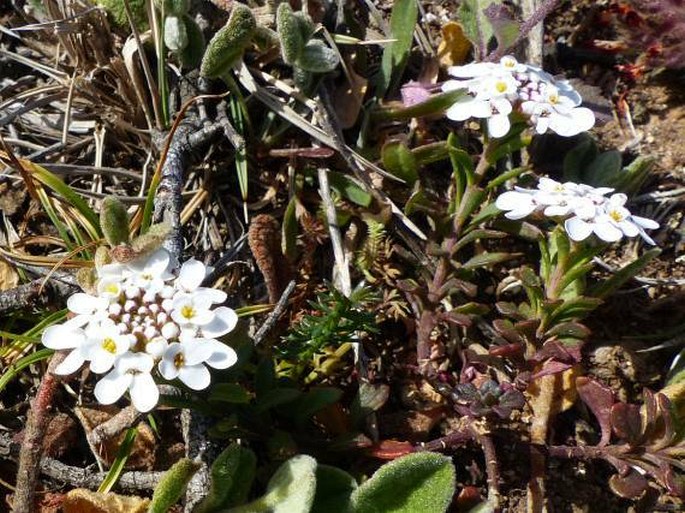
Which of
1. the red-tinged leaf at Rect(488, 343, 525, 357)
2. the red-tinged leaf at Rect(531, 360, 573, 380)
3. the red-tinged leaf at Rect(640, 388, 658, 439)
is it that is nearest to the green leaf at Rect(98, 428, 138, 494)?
the red-tinged leaf at Rect(488, 343, 525, 357)

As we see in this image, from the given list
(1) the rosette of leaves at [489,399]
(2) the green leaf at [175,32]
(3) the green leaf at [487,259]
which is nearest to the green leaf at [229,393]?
(1) the rosette of leaves at [489,399]

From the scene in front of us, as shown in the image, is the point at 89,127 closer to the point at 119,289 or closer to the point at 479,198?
the point at 119,289

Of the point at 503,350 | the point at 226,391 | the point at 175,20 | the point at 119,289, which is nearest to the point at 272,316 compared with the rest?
the point at 226,391

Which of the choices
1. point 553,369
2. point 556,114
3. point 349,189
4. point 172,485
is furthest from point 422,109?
point 172,485

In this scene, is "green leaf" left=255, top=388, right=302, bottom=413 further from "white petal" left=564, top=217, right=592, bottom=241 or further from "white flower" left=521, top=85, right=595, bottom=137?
"white flower" left=521, top=85, right=595, bottom=137

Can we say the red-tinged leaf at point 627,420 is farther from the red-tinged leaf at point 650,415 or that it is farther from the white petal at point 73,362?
the white petal at point 73,362

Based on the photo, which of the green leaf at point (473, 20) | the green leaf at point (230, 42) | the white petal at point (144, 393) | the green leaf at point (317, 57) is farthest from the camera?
the green leaf at point (473, 20)
